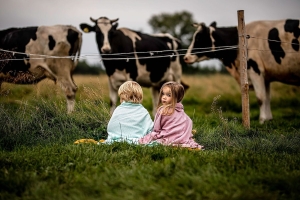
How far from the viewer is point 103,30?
11602mm

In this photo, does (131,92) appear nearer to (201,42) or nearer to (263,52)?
(263,52)

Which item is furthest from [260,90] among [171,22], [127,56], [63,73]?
[171,22]

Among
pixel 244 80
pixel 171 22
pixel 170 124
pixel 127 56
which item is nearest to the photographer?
pixel 170 124

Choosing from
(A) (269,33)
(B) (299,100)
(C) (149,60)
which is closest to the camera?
(A) (269,33)

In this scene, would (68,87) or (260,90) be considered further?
(68,87)

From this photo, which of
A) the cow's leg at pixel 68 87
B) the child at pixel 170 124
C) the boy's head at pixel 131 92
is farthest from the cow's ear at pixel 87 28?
the child at pixel 170 124

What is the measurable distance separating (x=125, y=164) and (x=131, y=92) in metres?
1.69

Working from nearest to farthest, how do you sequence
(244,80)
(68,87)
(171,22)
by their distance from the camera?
(244,80), (68,87), (171,22)

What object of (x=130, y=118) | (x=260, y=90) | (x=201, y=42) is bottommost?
(x=260, y=90)

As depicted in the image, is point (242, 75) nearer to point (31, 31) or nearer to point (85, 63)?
point (31, 31)

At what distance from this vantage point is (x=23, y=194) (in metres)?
4.17

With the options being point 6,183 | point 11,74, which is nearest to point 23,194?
point 6,183

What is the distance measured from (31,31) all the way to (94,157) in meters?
7.11

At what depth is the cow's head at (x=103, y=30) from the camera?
1123 centimetres
